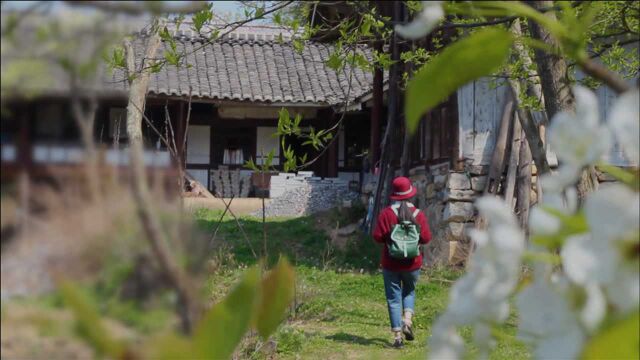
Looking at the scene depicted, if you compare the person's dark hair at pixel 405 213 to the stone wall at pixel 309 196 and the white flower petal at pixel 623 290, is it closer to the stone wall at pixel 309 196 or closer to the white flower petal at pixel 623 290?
the white flower petal at pixel 623 290

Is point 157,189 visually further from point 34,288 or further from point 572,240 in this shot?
point 572,240

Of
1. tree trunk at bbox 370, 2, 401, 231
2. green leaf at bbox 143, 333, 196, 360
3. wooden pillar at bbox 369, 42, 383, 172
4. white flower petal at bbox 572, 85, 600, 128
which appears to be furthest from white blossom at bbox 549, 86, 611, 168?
wooden pillar at bbox 369, 42, 383, 172

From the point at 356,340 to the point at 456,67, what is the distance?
4910 mm

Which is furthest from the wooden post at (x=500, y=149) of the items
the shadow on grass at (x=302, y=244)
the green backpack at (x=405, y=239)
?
the green backpack at (x=405, y=239)

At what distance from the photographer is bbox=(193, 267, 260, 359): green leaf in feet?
1.37

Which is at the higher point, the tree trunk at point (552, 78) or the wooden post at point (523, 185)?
the tree trunk at point (552, 78)

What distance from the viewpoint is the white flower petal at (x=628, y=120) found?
47 centimetres

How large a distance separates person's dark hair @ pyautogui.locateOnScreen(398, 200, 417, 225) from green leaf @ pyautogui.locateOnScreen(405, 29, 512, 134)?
4.67 meters

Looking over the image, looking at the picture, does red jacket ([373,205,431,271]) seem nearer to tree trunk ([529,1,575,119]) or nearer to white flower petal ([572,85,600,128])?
tree trunk ([529,1,575,119])

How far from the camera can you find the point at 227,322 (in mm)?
438

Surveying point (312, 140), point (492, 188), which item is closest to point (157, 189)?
point (312, 140)

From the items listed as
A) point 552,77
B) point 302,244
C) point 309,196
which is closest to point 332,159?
point 309,196

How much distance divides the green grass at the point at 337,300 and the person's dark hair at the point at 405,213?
2.06 feet

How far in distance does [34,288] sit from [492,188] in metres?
7.31
